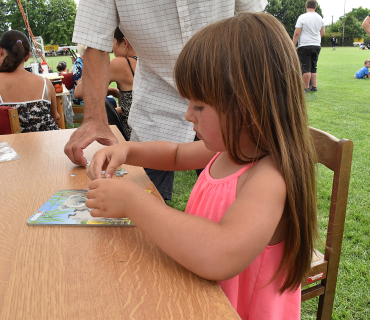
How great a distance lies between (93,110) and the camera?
137 centimetres

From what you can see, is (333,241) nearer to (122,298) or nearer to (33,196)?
(122,298)

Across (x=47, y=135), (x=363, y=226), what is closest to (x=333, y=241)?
(x=47, y=135)

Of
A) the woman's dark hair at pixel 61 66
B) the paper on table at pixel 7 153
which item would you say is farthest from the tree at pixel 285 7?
the paper on table at pixel 7 153

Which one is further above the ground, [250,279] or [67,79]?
[67,79]

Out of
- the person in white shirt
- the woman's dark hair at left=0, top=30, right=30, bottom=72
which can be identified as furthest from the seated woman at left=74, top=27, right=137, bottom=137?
the person in white shirt

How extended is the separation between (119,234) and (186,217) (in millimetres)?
198

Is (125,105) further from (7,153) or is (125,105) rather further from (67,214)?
(67,214)

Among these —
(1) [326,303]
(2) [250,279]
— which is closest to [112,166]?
(2) [250,279]

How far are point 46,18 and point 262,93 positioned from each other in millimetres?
57230

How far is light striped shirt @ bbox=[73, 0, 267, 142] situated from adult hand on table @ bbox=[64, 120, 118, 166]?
1.19 feet

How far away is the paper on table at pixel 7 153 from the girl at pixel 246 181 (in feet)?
2.50

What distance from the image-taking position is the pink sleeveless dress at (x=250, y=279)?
34.1 inches

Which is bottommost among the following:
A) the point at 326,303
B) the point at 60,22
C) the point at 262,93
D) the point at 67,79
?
the point at 326,303

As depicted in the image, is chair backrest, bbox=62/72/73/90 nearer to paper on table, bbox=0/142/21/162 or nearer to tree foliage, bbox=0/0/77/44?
paper on table, bbox=0/142/21/162
